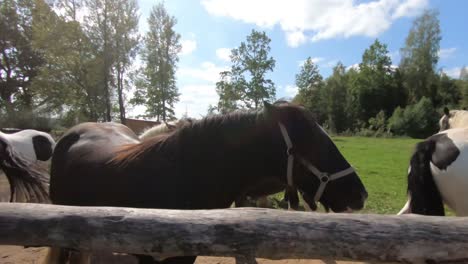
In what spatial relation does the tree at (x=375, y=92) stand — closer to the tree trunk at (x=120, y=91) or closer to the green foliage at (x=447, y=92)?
the green foliage at (x=447, y=92)

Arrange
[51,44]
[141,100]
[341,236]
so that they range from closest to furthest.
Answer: [341,236], [51,44], [141,100]

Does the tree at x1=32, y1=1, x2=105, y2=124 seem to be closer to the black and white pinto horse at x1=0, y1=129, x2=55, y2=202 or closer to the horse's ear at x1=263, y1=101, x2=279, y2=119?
the black and white pinto horse at x1=0, y1=129, x2=55, y2=202

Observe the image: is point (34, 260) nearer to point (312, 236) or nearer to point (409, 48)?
point (312, 236)

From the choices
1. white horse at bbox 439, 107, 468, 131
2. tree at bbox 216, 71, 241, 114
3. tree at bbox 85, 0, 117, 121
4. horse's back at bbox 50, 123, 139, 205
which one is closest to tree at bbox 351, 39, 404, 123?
tree at bbox 216, 71, 241, 114

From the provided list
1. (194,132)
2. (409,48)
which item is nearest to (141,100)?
(194,132)

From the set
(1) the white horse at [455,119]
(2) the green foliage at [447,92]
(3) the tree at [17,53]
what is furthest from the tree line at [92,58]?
(2) the green foliage at [447,92]

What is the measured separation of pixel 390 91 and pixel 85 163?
53476 mm

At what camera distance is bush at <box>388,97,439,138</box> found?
39219 mm

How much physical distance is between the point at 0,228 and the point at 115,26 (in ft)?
64.9

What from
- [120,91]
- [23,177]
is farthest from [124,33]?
[23,177]

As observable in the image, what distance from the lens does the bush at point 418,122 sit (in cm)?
3922

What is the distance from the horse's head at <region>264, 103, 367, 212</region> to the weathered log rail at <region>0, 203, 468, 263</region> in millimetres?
600

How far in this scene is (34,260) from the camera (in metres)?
4.62

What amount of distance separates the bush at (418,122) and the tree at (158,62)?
28900 millimetres
